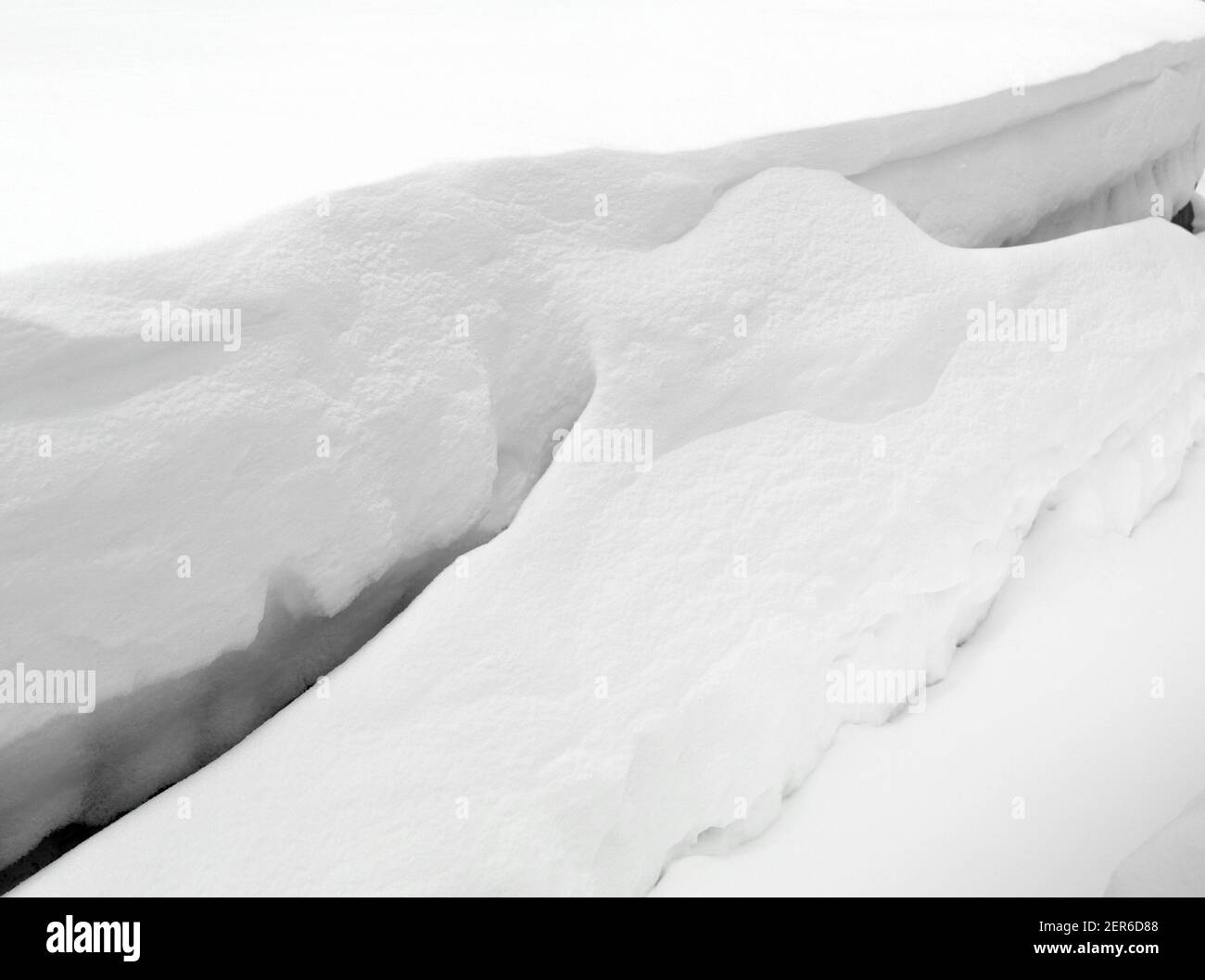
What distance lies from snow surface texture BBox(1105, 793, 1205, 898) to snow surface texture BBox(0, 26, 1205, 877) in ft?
2.44

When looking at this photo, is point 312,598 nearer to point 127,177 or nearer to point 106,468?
point 106,468

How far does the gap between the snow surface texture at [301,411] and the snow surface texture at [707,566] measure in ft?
0.08

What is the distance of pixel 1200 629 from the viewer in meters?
1.80

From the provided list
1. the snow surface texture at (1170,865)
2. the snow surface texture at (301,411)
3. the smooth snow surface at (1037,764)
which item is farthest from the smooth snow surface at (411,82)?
the snow surface texture at (1170,865)

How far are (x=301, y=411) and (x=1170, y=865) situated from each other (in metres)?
1.25

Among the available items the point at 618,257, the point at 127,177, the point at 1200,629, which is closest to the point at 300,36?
the point at 127,177

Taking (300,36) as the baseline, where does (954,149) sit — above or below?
below

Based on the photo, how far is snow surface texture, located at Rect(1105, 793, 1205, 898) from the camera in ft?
4.25

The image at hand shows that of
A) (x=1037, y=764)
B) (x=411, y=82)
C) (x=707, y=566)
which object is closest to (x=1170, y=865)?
(x=1037, y=764)

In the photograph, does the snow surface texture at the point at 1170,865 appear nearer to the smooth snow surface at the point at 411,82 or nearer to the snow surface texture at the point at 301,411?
the snow surface texture at the point at 301,411

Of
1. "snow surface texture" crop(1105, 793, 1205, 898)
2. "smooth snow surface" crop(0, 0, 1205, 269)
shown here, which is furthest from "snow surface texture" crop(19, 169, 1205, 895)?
"snow surface texture" crop(1105, 793, 1205, 898)

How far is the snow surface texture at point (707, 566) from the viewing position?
51.1 inches
